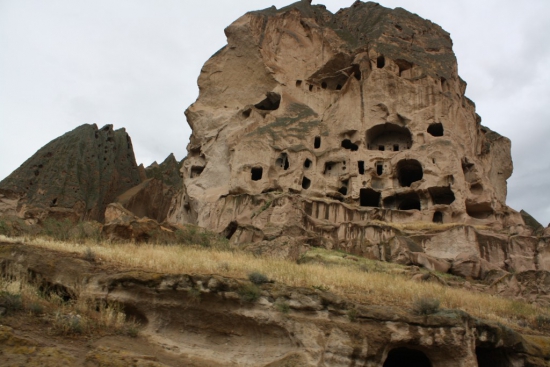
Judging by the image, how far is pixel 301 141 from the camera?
36.0m

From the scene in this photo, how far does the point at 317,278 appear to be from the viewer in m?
11.6

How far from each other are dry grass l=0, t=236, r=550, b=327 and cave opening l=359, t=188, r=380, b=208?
2098 cm

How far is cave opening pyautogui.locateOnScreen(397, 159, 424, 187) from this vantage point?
3519 centimetres

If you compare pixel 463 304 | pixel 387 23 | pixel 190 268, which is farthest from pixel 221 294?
pixel 387 23

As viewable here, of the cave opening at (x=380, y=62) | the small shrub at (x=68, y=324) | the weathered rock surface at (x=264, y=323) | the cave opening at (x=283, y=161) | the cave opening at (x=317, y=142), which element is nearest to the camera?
the small shrub at (x=68, y=324)

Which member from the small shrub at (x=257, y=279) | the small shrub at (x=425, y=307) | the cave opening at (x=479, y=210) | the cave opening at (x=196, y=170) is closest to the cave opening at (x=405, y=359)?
the small shrub at (x=425, y=307)

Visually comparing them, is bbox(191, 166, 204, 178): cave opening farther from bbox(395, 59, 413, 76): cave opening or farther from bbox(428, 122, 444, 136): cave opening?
bbox(428, 122, 444, 136): cave opening

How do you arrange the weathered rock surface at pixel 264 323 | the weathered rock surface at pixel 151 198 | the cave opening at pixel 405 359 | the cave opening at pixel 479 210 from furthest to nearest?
the weathered rock surface at pixel 151 198
the cave opening at pixel 479 210
the cave opening at pixel 405 359
the weathered rock surface at pixel 264 323

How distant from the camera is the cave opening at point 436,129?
3606 cm

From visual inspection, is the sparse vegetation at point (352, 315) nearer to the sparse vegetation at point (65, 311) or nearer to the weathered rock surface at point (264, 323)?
the weathered rock surface at point (264, 323)

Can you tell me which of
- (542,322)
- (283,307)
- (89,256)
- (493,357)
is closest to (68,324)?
(89,256)

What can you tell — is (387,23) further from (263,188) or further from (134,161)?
(134,161)

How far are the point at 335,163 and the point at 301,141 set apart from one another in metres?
2.90

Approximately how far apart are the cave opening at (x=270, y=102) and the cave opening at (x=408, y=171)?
10.9 m
